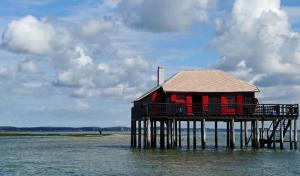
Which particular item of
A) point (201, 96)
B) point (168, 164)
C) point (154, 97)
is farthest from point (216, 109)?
point (168, 164)

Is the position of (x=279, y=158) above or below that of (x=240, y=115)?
below

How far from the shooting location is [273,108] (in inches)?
2148

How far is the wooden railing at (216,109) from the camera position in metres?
53.5

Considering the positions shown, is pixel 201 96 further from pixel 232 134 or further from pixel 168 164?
pixel 168 164

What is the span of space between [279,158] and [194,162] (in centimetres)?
842

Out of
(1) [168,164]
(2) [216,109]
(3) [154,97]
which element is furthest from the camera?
(3) [154,97]

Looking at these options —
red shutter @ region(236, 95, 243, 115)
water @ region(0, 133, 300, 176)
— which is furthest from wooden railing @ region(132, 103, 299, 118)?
water @ region(0, 133, 300, 176)

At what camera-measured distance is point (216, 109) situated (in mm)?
53938

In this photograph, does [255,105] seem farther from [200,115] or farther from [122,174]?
[122,174]

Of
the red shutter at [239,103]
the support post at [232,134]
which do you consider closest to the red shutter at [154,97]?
the support post at [232,134]

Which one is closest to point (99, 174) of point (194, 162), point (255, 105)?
point (194, 162)

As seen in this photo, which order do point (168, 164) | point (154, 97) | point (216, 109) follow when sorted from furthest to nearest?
Answer: point (154, 97) < point (216, 109) < point (168, 164)

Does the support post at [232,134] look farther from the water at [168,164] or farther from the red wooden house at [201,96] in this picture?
the water at [168,164]

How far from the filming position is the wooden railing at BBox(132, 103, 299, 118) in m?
53.5
